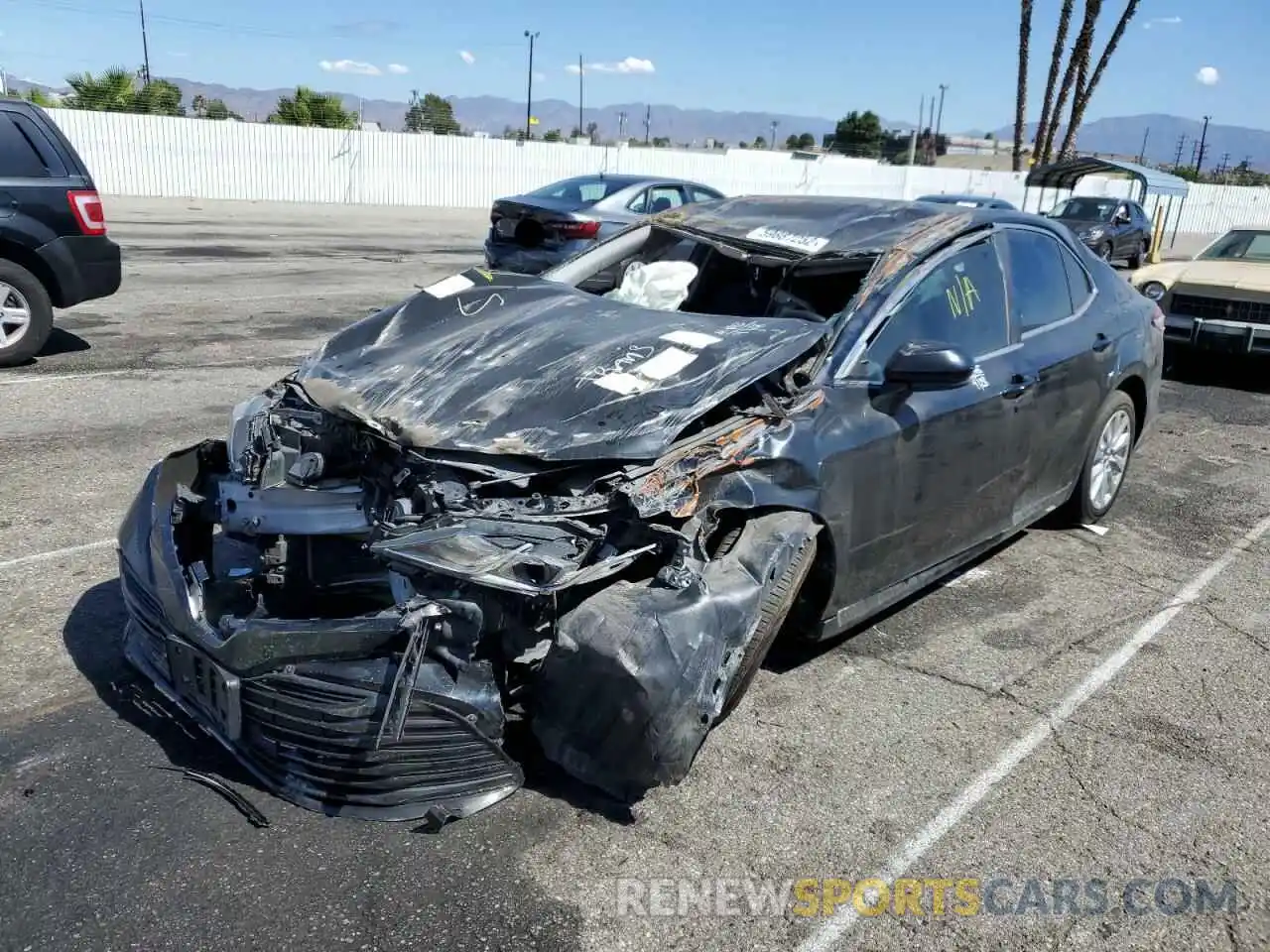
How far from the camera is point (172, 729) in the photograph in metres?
3.48

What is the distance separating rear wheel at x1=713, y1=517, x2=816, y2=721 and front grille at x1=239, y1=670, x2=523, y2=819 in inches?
29.9

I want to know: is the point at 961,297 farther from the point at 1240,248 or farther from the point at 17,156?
the point at 1240,248

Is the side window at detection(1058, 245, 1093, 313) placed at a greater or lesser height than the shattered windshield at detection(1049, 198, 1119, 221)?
greater

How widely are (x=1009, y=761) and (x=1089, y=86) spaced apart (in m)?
38.0

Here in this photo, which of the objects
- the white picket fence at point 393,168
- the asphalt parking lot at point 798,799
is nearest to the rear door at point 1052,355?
the asphalt parking lot at point 798,799

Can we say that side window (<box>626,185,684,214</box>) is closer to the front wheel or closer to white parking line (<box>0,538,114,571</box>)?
the front wheel

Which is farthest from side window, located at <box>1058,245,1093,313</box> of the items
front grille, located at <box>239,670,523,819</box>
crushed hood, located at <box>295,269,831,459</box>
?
front grille, located at <box>239,670,523,819</box>

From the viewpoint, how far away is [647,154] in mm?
36094

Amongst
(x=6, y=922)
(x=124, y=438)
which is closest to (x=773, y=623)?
(x=6, y=922)

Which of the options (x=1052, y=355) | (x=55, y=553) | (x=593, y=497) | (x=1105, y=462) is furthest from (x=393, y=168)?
(x=593, y=497)

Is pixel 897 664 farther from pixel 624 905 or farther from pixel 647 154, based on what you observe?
pixel 647 154

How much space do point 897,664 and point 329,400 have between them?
7.92ft

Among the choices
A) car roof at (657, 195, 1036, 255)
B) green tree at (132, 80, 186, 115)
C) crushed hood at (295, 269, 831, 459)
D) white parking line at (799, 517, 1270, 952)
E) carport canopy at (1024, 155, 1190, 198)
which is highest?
green tree at (132, 80, 186, 115)

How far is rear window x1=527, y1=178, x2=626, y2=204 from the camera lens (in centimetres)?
1443
